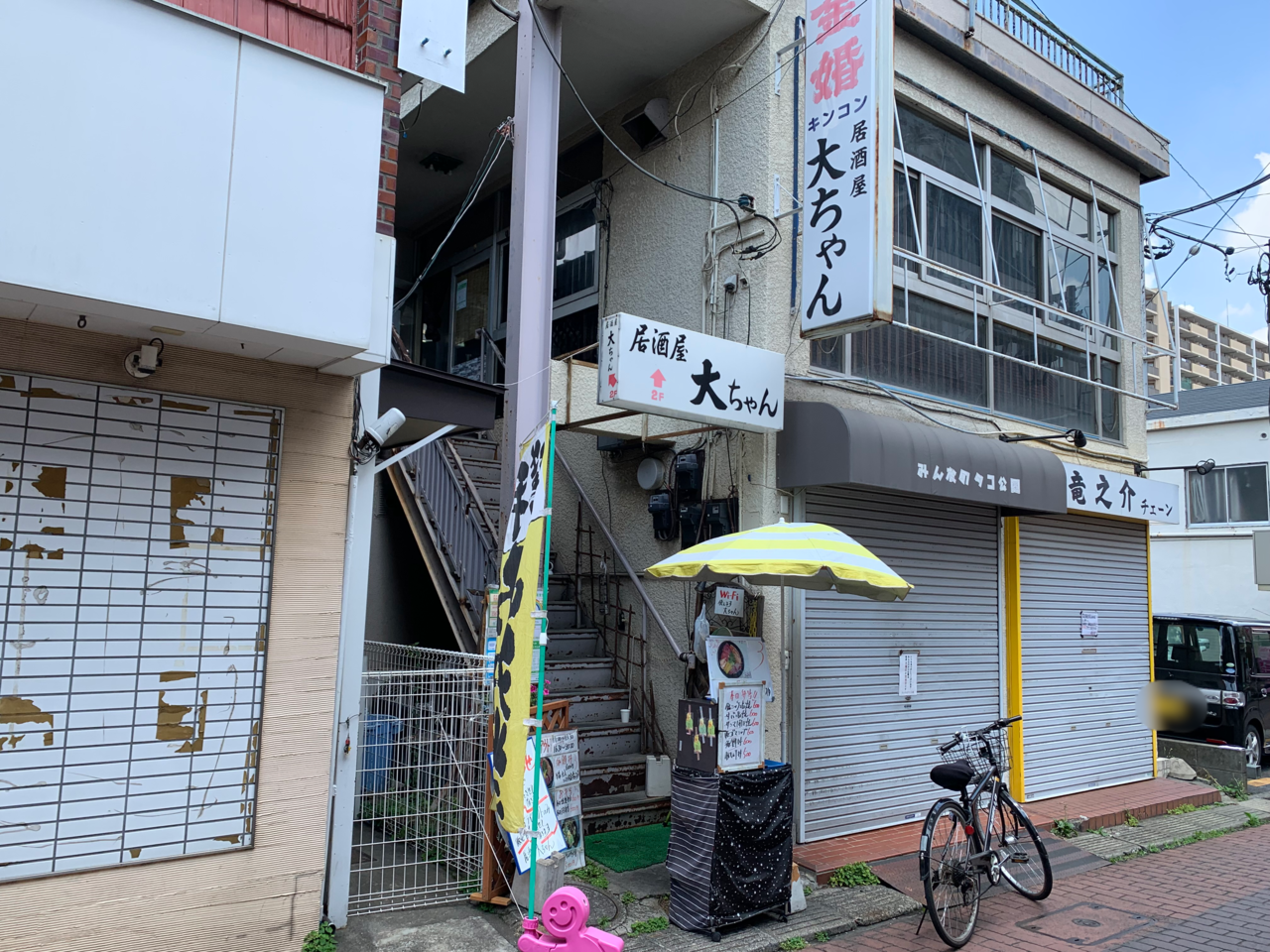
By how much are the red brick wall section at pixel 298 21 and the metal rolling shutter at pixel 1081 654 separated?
30.2 ft

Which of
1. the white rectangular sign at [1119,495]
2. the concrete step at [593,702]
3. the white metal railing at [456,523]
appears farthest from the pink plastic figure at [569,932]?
the white rectangular sign at [1119,495]

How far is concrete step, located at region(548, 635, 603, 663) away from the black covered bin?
9.97 feet

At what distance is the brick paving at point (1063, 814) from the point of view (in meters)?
7.86

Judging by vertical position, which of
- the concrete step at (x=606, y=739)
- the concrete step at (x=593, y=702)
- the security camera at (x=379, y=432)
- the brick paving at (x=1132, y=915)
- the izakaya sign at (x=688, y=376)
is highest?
the izakaya sign at (x=688, y=376)

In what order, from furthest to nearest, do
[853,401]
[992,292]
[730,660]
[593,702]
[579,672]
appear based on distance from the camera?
1. [992,292]
2. [579,672]
3. [853,401]
4. [593,702]
5. [730,660]

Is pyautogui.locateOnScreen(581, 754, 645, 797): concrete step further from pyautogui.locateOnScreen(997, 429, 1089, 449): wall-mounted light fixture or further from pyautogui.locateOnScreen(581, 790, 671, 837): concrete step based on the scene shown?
pyautogui.locateOnScreen(997, 429, 1089, 449): wall-mounted light fixture

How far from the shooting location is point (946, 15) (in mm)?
10328

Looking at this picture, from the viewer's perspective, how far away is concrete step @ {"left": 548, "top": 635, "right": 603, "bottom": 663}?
9624mm

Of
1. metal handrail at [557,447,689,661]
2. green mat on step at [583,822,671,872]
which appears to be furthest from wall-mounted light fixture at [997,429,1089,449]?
green mat on step at [583,822,671,872]

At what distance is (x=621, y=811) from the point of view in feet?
26.4

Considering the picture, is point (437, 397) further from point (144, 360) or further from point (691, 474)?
point (691, 474)

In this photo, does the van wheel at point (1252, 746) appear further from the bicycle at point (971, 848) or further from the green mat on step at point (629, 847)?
the green mat on step at point (629, 847)

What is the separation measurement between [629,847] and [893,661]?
11.1ft

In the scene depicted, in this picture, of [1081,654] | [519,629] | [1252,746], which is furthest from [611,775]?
[1252,746]
